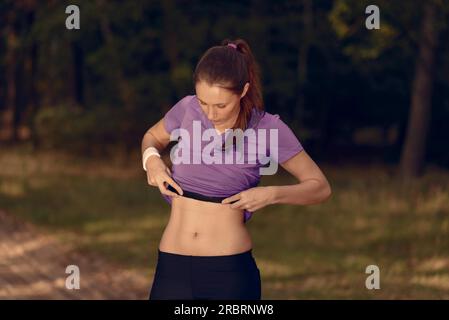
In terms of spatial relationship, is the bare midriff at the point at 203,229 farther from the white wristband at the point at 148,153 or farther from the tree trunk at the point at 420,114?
the tree trunk at the point at 420,114

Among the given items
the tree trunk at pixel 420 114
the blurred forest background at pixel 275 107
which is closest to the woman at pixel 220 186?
the blurred forest background at pixel 275 107

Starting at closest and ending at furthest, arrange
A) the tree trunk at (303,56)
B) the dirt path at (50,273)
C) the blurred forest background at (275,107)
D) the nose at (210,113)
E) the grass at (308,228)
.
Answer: the nose at (210,113) → the dirt path at (50,273) → the grass at (308,228) → the blurred forest background at (275,107) → the tree trunk at (303,56)

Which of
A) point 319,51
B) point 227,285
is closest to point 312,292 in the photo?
point 227,285

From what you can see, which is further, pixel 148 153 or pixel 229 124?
pixel 148 153

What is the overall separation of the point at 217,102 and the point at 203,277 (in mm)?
764

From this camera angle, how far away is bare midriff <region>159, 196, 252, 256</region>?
396 cm

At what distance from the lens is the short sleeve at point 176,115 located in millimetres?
4117

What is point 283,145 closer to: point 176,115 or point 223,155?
point 223,155

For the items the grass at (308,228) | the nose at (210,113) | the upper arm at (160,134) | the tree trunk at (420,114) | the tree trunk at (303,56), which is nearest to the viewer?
the nose at (210,113)

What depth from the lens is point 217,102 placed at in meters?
3.84

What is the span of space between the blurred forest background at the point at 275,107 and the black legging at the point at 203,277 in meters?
9.35

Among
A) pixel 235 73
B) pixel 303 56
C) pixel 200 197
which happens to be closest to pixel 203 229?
pixel 200 197

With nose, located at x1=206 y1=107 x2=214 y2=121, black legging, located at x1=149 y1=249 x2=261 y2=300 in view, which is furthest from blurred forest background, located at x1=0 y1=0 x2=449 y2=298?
nose, located at x1=206 y1=107 x2=214 y2=121
